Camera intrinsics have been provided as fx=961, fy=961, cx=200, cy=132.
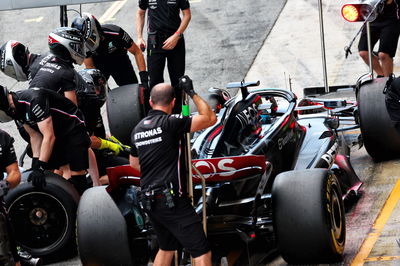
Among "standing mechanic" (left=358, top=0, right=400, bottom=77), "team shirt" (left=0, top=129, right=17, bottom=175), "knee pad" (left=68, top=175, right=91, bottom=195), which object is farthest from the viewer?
"standing mechanic" (left=358, top=0, right=400, bottom=77)

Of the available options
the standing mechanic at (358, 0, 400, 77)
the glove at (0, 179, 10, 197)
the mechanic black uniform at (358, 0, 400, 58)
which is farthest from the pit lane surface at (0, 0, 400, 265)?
the glove at (0, 179, 10, 197)

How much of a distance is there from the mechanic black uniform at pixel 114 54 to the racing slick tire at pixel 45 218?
118 inches

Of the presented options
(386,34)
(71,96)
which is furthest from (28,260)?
(386,34)

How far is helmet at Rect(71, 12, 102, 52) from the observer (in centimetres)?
1131

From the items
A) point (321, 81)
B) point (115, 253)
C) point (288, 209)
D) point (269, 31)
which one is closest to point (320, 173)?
point (288, 209)

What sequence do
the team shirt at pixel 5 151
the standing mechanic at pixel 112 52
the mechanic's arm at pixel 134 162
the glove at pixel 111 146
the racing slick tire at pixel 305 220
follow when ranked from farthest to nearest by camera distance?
the standing mechanic at pixel 112 52 → the glove at pixel 111 146 → the team shirt at pixel 5 151 → the mechanic's arm at pixel 134 162 → the racing slick tire at pixel 305 220

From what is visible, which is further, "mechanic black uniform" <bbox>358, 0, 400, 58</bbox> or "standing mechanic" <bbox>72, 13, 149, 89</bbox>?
"mechanic black uniform" <bbox>358, 0, 400, 58</bbox>

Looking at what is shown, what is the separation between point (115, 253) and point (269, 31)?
362 inches

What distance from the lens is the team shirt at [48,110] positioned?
368 inches

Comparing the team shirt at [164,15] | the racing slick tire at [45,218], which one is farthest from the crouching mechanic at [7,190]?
the team shirt at [164,15]

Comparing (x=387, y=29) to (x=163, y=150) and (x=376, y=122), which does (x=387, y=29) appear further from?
(x=163, y=150)

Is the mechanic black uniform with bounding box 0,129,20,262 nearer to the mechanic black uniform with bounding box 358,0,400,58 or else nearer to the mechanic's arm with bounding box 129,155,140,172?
the mechanic's arm with bounding box 129,155,140,172

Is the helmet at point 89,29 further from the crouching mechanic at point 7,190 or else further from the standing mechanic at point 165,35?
the crouching mechanic at point 7,190

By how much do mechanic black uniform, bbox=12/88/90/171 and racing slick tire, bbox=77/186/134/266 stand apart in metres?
1.62
